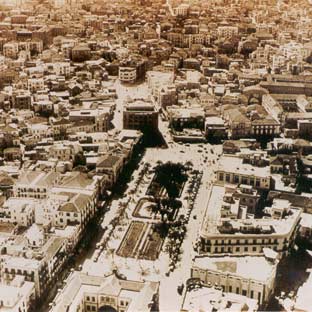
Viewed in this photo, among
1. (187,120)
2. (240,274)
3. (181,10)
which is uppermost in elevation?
(240,274)

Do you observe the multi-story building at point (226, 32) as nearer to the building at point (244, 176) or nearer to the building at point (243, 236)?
the building at point (244, 176)

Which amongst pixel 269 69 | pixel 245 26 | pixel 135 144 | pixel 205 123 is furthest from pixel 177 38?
pixel 135 144

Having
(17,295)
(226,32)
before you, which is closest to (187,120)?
(17,295)

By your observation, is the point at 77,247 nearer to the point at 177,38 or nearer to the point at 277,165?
the point at 277,165

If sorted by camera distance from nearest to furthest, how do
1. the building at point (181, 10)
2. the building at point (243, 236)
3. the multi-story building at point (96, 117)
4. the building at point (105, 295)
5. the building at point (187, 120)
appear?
the building at point (105, 295) → the building at point (243, 236) → the multi-story building at point (96, 117) → the building at point (187, 120) → the building at point (181, 10)

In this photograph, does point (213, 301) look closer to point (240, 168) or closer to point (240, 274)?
point (240, 274)

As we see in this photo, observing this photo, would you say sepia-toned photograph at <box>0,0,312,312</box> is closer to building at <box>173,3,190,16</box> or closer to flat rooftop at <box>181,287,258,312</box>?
flat rooftop at <box>181,287,258,312</box>

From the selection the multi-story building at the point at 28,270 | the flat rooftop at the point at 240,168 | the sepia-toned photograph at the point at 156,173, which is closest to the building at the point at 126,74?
the sepia-toned photograph at the point at 156,173
